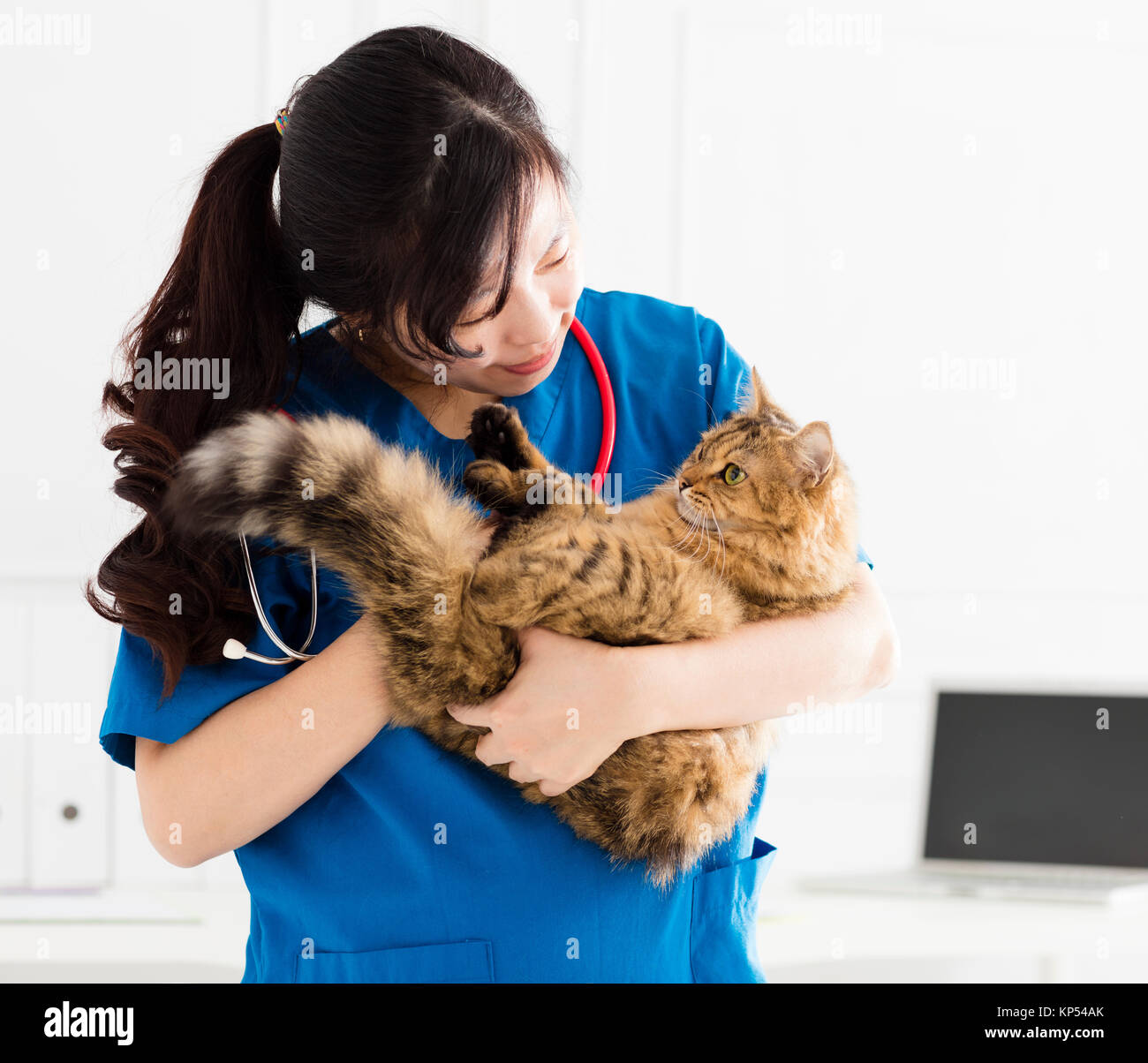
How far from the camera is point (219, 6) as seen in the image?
100 inches

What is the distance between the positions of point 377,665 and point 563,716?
19 cm

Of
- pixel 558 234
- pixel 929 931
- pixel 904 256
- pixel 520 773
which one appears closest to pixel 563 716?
pixel 520 773

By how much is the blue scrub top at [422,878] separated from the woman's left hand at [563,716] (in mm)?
90

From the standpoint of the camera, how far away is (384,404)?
121 cm

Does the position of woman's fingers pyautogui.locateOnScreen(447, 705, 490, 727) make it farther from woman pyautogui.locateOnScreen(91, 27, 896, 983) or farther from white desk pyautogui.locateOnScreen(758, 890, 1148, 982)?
white desk pyautogui.locateOnScreen(758, 890, 1148, 982)

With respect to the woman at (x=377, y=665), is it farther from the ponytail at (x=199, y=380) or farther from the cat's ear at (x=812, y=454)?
the cat's ear at (x=812, y=454)

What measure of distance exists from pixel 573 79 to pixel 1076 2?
1503 millimetres

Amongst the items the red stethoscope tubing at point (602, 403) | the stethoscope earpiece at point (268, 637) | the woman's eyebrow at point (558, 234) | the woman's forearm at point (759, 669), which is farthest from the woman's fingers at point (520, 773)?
the woman's eyebrow at point (558, 234)

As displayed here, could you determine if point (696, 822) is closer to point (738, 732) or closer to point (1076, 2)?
point (738, 732)

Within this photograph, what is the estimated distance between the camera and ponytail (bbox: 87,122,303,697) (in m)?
1.02

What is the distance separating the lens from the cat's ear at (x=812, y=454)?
1.28 meters

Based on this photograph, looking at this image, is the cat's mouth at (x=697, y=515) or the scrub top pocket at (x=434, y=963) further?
the cat's mouth at (x=697, y=515)

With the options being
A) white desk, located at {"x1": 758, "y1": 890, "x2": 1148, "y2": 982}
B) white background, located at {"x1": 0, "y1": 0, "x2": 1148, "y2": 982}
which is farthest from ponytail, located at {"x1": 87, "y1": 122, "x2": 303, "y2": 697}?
white background, located at {"x1": 0, "y1": 0, "x2": 1148, "y2": 982}
